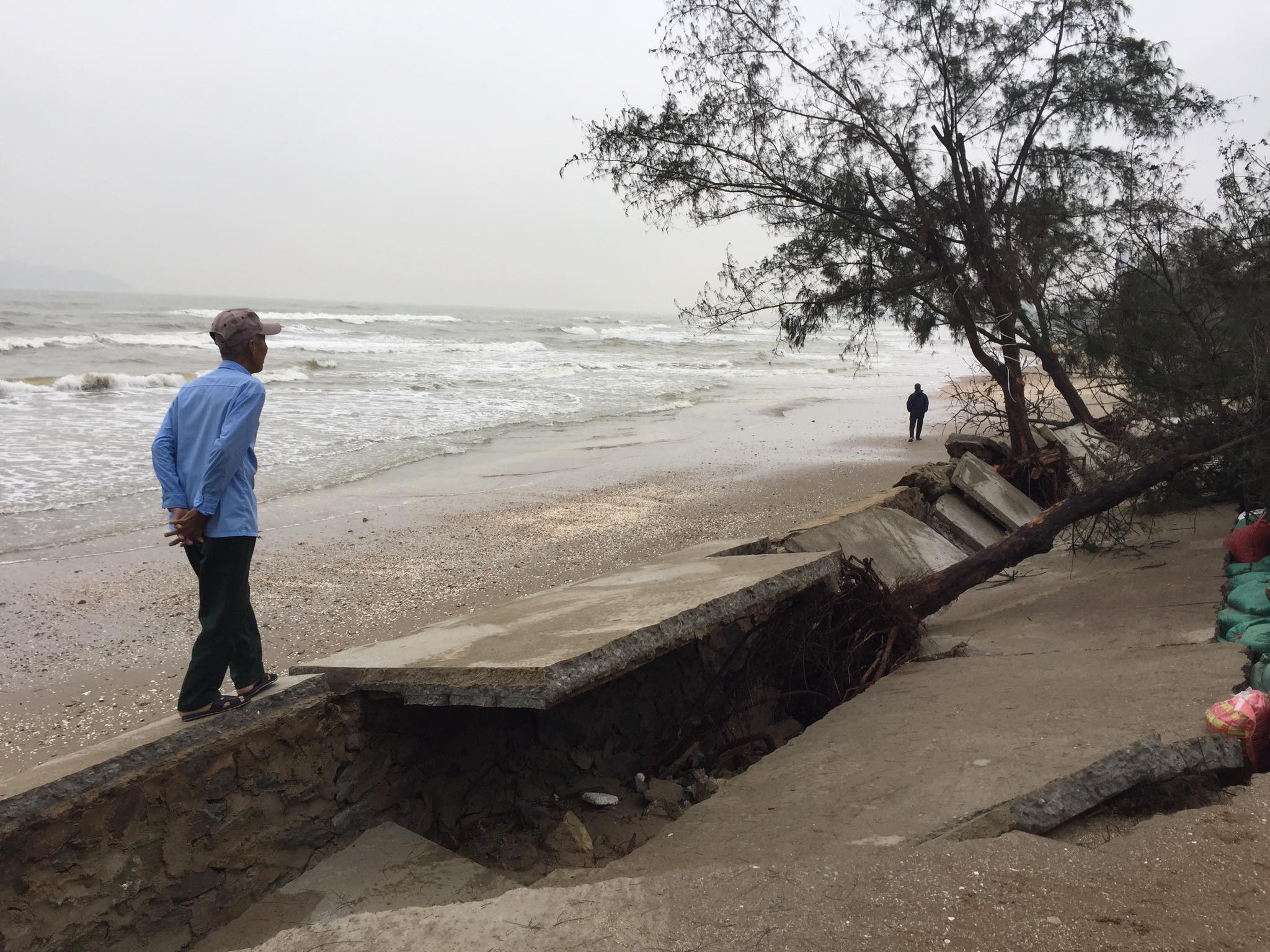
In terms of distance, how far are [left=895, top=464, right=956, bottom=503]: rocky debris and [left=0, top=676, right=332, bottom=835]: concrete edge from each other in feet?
22.1

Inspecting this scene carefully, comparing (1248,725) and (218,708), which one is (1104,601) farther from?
(218,708)

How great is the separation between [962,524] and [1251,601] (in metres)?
3.80

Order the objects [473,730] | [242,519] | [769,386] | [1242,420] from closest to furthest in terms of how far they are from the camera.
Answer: [242,519] → [473,730] → [1242,420] → [769,386]

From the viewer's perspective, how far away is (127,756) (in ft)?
9.27

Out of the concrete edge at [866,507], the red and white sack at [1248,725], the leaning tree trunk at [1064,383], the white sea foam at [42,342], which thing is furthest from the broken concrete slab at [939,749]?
the white sea foam at [42,342]

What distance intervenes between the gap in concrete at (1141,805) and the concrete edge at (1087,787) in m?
0.02

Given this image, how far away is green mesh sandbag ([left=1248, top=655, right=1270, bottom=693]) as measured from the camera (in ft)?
12.2

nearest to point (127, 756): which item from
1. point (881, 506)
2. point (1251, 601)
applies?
point (1251, 601)

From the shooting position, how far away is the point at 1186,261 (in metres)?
7.73

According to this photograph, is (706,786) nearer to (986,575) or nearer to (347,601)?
(986,575)

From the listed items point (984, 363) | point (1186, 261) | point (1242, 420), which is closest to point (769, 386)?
point (984, 363)

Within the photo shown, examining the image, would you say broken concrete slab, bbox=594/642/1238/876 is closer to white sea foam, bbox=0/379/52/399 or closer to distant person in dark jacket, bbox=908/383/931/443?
distant person in dark jacket, bbox=908/383/931/443

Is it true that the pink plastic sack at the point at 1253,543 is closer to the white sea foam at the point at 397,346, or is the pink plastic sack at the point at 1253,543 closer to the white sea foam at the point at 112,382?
the white sea foam at the point at 112,382

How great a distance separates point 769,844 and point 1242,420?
17.1ft
